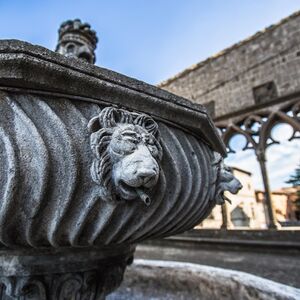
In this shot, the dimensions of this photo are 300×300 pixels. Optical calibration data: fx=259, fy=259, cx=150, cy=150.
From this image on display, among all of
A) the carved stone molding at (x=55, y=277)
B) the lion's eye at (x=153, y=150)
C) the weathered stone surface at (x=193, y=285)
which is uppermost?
the lion's eye at (x=153, y=150)

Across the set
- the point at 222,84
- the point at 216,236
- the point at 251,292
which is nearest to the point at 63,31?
the point at 251,292

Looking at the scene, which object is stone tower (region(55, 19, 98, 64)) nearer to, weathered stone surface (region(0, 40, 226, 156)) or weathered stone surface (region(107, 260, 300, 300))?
weathered stone surface (region(0, 40, 226, 156))

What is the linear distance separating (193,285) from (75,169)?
3.42ft

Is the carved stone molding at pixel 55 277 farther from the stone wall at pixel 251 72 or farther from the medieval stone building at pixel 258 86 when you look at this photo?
the stone wall at pixel 251 72

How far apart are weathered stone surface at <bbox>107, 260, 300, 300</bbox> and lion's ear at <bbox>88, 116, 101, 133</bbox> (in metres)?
0.90

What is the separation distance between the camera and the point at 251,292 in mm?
1071

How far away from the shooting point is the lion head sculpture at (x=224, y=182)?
2.86ft

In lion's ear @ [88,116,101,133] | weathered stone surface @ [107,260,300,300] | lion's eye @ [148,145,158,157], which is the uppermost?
lion's ear @ [88,116,101,133]

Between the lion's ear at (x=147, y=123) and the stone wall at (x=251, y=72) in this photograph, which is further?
the stone wall at (x=251, y=72)

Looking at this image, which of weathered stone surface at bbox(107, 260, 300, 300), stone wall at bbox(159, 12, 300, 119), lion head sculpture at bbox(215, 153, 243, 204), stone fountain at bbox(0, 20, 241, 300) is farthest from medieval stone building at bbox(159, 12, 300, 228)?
stone fountain at bbox(0, 20, 241, 300)

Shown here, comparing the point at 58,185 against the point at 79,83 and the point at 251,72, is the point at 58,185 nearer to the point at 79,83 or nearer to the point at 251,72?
the point at 79,83

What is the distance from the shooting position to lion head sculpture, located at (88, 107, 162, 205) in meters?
0.55

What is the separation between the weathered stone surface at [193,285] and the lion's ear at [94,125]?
0.90m

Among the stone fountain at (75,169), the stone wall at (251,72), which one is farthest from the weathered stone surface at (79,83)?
the stone wall at (251,72)
